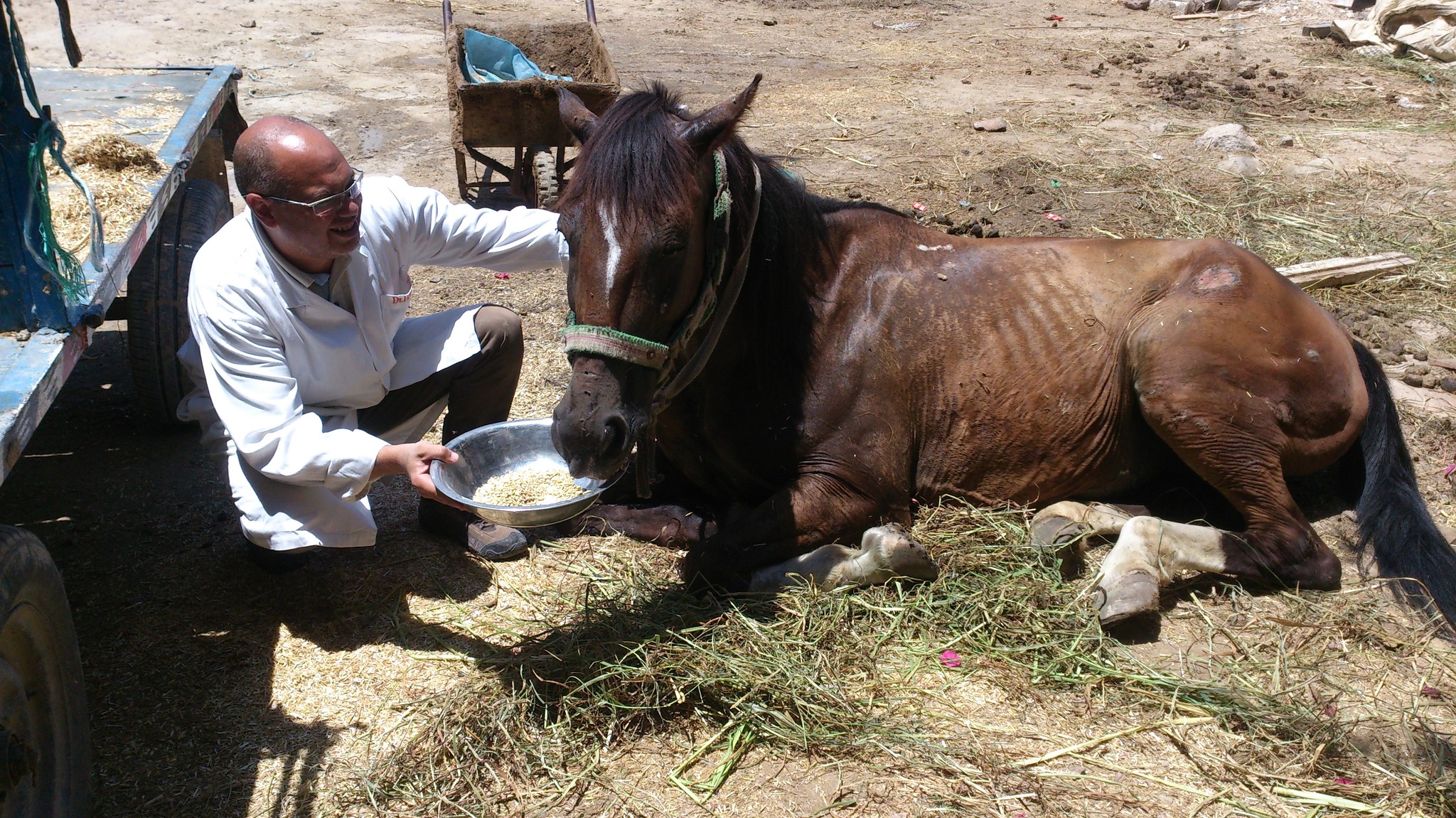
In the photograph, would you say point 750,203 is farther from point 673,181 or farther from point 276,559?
point 276,559

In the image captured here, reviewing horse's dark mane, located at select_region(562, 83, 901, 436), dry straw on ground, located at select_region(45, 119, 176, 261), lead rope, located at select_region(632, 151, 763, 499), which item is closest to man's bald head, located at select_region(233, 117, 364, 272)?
dry straw on ground, located at select_region(45, 119, 176, 261)

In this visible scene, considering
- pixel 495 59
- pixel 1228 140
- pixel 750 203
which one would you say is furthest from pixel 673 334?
pixel 1228 140

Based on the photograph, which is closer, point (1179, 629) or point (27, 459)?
point (1179, 629)

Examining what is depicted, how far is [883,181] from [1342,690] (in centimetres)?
482

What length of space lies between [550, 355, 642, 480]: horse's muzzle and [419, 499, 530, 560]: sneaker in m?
1.05

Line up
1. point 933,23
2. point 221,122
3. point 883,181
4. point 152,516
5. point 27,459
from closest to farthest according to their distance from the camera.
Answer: point 152,516, point 27,459, point 221,122, point 883,181, point 933,23

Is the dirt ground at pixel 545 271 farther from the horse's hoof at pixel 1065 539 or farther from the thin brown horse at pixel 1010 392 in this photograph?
the horse's hoof at pixel 1065 539

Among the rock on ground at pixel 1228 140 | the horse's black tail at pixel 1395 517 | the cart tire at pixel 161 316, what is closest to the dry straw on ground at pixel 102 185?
the cart tire at pixel 161 316

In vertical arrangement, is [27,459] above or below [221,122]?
below

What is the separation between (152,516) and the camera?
3.84 metres

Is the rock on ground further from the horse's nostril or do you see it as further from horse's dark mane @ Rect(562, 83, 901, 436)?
the horse's nostril

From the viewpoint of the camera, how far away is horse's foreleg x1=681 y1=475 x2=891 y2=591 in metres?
3.45

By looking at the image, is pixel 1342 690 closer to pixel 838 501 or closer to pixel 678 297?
pixel 838 501

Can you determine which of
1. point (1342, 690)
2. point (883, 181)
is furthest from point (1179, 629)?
point (883, 181)
